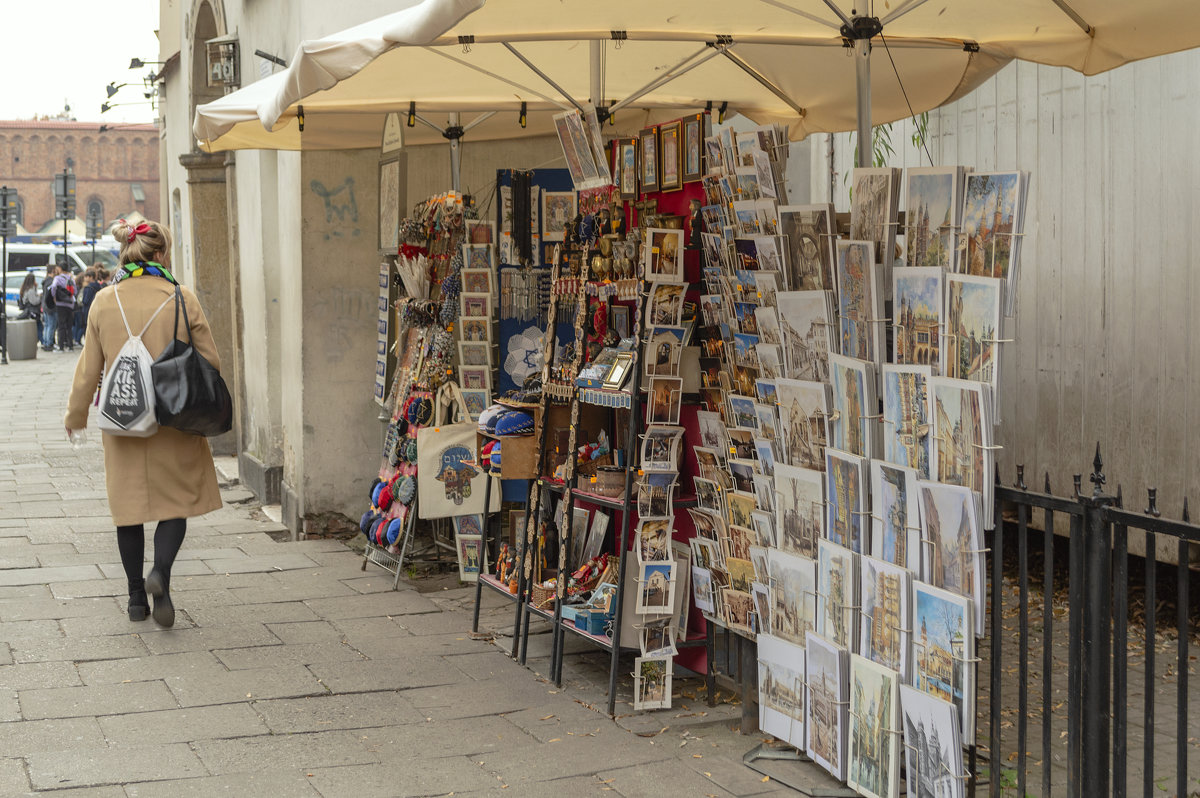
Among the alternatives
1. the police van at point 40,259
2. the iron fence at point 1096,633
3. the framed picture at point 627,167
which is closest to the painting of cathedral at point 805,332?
the iron fence at point 1096,633

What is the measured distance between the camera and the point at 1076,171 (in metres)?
6.64

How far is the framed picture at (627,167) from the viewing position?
509cm

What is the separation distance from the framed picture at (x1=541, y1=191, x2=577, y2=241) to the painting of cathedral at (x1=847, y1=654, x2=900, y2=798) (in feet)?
9.71

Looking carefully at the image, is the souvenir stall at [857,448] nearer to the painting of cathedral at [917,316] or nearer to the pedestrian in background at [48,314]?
the painting of cathedral at [917,316]

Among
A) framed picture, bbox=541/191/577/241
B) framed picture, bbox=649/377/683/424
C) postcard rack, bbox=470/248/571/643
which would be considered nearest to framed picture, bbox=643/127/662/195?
postcard rack, bbox=470/248/571/643

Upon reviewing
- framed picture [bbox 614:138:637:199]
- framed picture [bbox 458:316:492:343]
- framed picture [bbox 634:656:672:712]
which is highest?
framed picture [bbox 614:138:637:199]

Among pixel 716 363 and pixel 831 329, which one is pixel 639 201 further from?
pixel 831 329

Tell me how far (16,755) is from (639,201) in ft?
10.1

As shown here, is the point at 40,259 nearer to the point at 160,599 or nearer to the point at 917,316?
the point at 160,599

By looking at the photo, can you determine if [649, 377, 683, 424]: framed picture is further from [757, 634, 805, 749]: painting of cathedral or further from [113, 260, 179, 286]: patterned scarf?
[113, 260, 179, 286]: patterned scarf

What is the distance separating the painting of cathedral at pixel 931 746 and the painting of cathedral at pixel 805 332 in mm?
1072

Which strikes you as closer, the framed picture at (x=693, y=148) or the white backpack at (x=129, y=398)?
the framed picture at (x=693, y=148)

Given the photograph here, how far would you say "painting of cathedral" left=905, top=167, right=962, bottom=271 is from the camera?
3.57 m

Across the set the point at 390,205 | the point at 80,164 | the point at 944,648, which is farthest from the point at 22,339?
the point at 80,164
